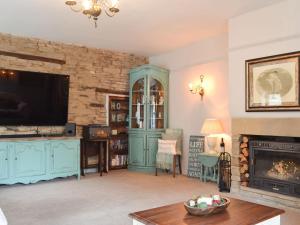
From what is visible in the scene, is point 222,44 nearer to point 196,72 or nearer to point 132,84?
point 196,72

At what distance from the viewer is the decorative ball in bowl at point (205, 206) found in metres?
2.11

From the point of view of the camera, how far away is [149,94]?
20.4 ft

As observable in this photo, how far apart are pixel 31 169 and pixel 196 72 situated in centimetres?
362

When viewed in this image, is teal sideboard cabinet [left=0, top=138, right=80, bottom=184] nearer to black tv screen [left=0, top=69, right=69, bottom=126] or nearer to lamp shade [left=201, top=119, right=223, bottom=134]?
black tv screen [left=0, top=69, right=69, bottom=126]

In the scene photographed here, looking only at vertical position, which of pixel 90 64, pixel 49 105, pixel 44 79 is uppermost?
pixel 90 64

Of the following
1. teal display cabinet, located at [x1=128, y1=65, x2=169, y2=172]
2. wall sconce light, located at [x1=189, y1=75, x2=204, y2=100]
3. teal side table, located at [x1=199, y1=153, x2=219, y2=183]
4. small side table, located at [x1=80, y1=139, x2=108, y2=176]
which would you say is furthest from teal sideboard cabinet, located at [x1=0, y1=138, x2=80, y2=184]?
wall sconce light, located at [x1=189, y1=75, x2=204, y2=100]

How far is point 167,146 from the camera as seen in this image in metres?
5.68

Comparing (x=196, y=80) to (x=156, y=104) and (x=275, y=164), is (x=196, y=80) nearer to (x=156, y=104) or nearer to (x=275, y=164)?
(x=156, y=104)

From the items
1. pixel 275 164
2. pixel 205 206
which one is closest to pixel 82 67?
pixel 275 164

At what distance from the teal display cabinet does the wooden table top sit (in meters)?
3.71

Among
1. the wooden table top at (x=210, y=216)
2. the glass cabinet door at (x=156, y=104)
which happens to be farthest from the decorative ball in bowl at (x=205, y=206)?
the glass cabinet door at (x=156, y=104)

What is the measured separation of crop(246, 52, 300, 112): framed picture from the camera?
3.61 m

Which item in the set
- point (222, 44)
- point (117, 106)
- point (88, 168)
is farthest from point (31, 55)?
point (222, 44)

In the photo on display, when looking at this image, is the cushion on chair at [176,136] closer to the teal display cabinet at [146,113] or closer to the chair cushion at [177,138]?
the chair cushion at [177,138]
